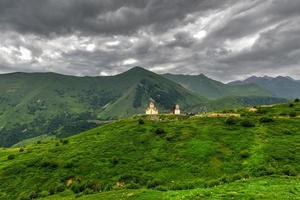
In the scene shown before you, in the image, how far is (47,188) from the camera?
74.2m

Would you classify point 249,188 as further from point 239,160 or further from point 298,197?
point 239,160

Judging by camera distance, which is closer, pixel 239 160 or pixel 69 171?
pixel 239 160

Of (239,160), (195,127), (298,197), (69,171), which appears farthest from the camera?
(195,127)

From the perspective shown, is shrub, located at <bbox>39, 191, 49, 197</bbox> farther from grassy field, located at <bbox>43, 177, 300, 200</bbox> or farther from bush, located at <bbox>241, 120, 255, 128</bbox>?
bush, located at <bbox>241, 120, 255, 128</bbox>

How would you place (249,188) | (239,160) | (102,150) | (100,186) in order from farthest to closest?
(102,150), (239,160), (100,186), (249,188)

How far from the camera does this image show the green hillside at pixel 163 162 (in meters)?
59.6

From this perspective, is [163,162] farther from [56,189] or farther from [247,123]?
[247,123]

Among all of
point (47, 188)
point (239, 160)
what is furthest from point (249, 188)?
point (47, 188)

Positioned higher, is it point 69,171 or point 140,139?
point 140,139

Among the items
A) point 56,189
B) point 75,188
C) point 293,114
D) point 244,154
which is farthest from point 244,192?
point 293,114

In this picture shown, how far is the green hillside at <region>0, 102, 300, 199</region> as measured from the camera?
5959 cm

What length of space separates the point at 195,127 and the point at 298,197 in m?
76.1

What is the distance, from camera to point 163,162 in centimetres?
7844

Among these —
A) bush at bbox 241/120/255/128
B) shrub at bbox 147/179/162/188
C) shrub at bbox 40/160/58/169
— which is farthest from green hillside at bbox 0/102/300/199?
shrub at bbox 147/179/162/188
